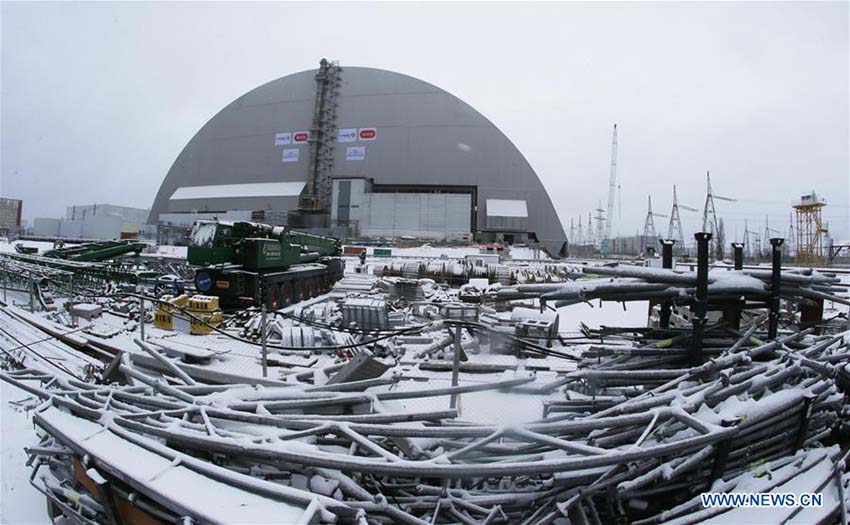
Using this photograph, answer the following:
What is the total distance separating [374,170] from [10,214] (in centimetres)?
4443

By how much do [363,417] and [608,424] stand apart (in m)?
1.58

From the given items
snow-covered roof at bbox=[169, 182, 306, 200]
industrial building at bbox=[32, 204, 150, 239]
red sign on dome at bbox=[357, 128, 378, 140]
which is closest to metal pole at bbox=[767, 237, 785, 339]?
snow-covered roof at bbox=[169, 182, 306, 200]

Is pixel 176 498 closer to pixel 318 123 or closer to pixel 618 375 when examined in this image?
pixel 618 375

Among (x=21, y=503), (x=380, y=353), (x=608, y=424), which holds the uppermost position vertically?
(x=608, y=424)

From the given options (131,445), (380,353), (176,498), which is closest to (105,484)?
(131,445)

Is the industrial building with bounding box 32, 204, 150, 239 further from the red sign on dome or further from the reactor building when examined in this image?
the red sign on dome

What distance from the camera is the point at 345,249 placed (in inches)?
1124

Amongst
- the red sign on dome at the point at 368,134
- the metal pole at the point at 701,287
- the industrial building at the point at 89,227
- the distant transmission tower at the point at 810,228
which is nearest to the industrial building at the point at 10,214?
the industrial building at the point at 89,227

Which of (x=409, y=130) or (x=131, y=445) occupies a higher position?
(x=409, y=130)

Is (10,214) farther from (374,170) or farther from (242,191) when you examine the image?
(374,170)

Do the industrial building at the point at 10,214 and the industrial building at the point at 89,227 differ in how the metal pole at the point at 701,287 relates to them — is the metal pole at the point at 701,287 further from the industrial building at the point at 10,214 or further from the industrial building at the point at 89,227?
the industrial building at the point at 10,214

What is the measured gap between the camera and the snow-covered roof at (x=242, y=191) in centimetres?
3919

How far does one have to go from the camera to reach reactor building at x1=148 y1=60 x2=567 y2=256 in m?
36.4

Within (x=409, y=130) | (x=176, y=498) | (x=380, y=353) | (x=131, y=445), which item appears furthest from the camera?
(x=409, y=130)
